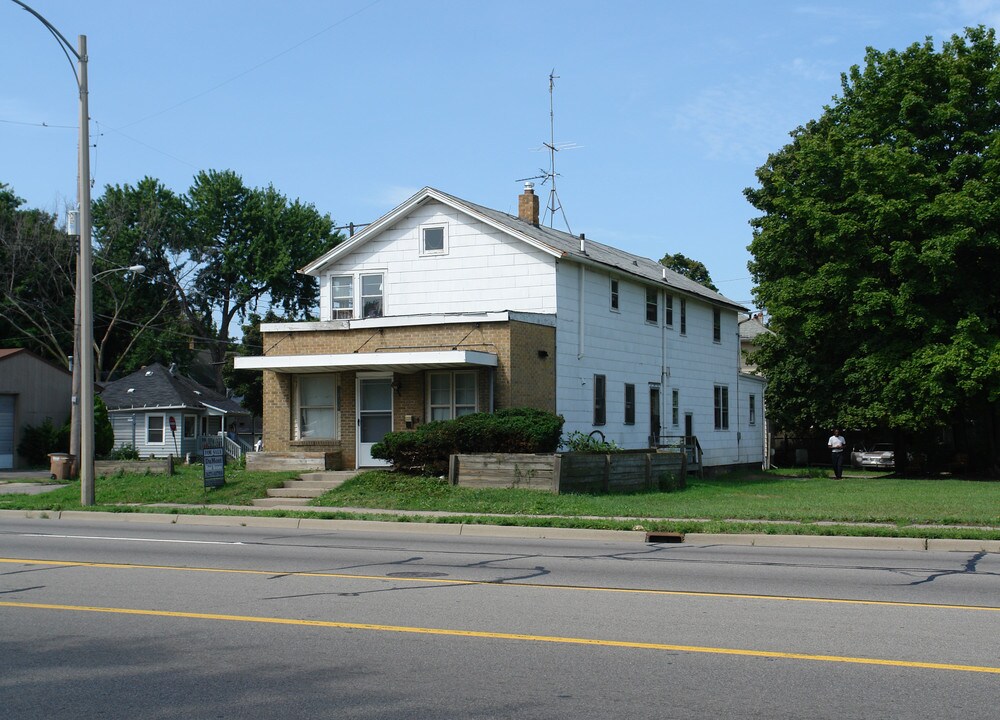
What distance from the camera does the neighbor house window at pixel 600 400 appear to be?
29.6m

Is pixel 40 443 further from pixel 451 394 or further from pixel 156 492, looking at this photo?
pixel 451 394

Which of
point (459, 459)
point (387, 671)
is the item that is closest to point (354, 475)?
point (459, 459)

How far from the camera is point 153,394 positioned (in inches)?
2044

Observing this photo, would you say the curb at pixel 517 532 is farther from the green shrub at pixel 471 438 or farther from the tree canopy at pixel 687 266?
the tree canopy at pixel 687 266

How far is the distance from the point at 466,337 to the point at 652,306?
9.51 meters

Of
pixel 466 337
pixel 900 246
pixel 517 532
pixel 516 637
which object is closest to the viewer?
pixel 516 637

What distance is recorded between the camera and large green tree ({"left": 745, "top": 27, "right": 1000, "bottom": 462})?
32.5 metres

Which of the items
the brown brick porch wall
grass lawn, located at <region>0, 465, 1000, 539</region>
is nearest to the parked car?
grass lawn, located at <region>0, 465, 1000, 539</region>

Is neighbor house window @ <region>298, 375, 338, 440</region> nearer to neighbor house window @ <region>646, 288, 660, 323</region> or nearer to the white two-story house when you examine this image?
the white two-story house

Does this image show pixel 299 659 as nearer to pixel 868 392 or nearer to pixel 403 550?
pixel 403 550

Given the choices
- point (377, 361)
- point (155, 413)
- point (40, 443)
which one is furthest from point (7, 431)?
point (377, 361)

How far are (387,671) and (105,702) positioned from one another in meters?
1.83

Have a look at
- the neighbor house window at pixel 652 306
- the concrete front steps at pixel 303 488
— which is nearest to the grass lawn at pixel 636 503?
the concrete front steps at pixel 303 488

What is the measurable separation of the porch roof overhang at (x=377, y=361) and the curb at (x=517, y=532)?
19.9ft
